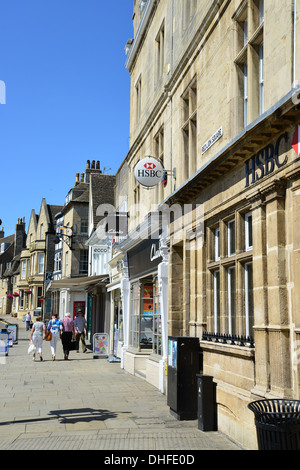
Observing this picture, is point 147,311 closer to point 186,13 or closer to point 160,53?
point 160,53

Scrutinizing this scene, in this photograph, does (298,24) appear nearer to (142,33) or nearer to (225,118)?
(225,118)

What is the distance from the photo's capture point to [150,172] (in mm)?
12102

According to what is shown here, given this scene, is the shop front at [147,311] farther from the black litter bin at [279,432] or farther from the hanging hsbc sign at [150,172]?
the black litter bin at [279,432]

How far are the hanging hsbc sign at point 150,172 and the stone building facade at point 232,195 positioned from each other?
16.4 inches

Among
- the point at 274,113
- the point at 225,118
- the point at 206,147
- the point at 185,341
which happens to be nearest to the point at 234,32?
the point at 225,118

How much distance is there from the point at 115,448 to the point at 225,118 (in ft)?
17.7

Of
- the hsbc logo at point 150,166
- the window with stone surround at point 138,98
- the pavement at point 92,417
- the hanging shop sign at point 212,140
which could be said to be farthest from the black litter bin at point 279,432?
the window with stone surround at point 138,98

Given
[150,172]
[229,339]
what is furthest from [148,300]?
[229,339]

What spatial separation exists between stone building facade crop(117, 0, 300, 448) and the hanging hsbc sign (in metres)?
0.42

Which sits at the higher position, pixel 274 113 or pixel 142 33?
pixel 142 33

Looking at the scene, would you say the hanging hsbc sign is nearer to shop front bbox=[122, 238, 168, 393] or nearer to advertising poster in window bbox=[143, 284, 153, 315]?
shop front bbox=[122, 238, 168, 393]

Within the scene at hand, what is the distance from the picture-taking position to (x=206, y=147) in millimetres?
9695

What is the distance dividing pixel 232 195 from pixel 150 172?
4371mm

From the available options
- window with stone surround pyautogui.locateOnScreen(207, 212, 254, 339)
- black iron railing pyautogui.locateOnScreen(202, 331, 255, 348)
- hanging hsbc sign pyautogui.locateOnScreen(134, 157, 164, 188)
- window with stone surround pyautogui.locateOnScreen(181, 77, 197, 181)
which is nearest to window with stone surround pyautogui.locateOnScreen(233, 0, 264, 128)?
window with stone surround pyautogui.locateOnScreen(207, 212, 254, 339)
